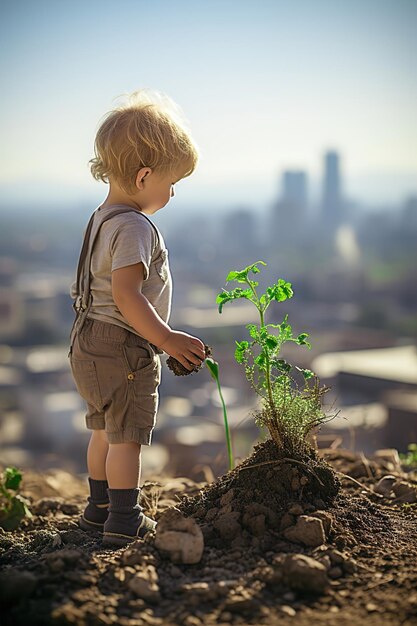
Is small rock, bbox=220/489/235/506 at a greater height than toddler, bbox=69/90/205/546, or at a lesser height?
lesser

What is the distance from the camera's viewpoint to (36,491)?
2725 mm

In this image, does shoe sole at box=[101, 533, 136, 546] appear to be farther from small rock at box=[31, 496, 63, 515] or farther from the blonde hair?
the blonde hair

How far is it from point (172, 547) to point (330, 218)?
57.2 metres

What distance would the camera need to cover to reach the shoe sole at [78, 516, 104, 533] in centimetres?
197

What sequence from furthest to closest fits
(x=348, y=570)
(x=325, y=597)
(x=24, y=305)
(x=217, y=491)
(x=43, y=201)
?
(x=43, y=201) < (x=24, y=305) < (x=217, y=491) < (x=348, y=570) < (x=325, y=597)

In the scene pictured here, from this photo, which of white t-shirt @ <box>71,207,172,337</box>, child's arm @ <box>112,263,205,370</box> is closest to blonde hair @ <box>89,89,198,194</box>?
white t-shirt @ <box>71,207,172,337</box>

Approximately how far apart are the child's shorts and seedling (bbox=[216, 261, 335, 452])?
0.79 feet

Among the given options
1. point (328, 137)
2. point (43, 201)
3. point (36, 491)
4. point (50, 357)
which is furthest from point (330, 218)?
point (36, 491)

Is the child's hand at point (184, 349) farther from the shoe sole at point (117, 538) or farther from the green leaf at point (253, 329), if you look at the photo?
the shoe sole at point (117, 538)

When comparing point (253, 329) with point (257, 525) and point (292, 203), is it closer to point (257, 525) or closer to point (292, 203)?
point (257, 525)

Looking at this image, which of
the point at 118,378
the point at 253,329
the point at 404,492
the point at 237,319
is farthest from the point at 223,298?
the point at 237,319

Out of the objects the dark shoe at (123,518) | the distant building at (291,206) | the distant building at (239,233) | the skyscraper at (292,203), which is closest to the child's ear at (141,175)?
the dark shoe at (123,518)

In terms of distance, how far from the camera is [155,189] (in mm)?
1865

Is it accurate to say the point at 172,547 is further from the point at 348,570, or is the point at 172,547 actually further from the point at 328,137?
the point at 328,137
